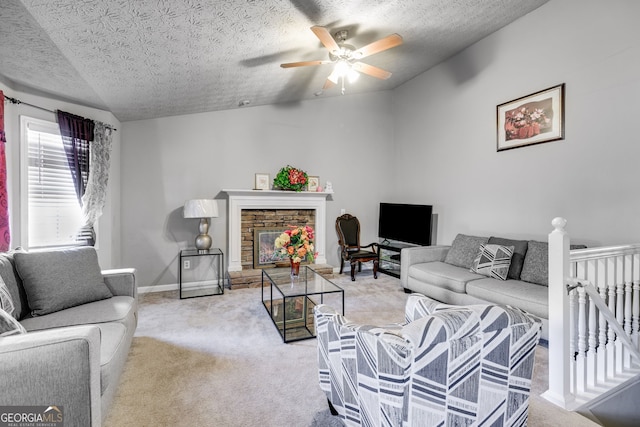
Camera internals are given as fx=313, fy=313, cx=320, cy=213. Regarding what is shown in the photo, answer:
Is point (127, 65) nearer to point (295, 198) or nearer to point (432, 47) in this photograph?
point (295, 198)

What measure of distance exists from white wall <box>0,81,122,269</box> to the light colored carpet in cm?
99

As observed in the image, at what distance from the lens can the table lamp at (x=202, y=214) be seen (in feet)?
13.8

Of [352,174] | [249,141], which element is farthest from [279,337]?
[352,174]

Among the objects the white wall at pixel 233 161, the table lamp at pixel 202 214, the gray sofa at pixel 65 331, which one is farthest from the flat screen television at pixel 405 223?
the gray sofa at pixel 65 331

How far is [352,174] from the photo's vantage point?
5.75 metres

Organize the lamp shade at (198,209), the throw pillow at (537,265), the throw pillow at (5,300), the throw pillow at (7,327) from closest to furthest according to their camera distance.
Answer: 1. the throw pillow at (7,327)
2. the throw pillow at (5,300)
3. the throw pillow at (537,265)
4. the lamp shade at (198,209)

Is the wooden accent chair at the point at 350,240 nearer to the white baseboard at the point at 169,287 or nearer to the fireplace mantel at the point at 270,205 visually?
the fireplace mantel at the point at 270,205

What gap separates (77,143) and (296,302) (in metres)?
3.03

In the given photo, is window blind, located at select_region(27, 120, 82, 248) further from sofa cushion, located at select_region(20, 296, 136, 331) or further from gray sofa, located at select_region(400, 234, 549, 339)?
gray sofa, located at select_region(400, 234, 549, 339)

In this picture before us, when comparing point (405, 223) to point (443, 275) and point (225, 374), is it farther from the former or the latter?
point (225, 374)

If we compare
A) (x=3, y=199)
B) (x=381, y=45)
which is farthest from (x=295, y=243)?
(x=3, y=199)

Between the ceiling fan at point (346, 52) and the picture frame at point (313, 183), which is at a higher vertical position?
the ceiling fan at point (346, 52)

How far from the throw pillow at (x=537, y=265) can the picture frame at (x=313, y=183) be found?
3238mm

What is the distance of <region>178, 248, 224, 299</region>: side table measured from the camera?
180 inches
